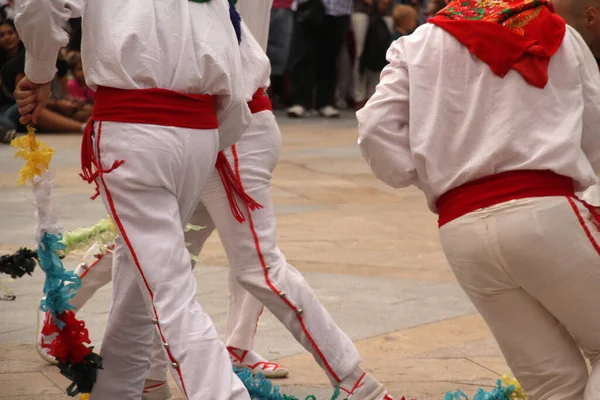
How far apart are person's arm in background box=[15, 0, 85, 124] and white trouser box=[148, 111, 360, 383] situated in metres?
0.86

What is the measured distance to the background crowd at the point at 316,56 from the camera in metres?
12.9

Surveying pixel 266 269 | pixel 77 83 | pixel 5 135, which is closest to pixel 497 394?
pixel 266 269

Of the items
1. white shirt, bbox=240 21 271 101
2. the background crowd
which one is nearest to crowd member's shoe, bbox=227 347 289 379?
white shirt, bbox=240 21 271 101

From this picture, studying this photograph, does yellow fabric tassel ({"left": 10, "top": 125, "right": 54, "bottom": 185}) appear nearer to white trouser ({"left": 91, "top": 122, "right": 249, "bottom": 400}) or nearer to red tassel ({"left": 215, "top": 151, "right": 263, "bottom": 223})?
white trouser ({"left": 91, "top": 122, "right": 249, "bottom": 400})

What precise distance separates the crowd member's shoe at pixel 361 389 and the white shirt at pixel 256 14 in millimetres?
1386

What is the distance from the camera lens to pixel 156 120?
319cm

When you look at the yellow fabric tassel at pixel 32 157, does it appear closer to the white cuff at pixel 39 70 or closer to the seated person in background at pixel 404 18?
the white cuff at pixel 39 70

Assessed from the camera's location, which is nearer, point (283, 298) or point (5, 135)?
point (283, 298)

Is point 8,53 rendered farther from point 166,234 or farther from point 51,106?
point 166,234

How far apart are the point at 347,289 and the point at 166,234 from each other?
2.81 meters

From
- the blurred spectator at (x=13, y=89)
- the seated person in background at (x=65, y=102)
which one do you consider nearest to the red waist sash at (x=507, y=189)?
the blurred spectator at (x=13, y=89)

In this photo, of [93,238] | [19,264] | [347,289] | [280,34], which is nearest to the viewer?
[19,264]

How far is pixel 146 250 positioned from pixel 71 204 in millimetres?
5072

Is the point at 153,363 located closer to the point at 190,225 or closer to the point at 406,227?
the point at 190,225
